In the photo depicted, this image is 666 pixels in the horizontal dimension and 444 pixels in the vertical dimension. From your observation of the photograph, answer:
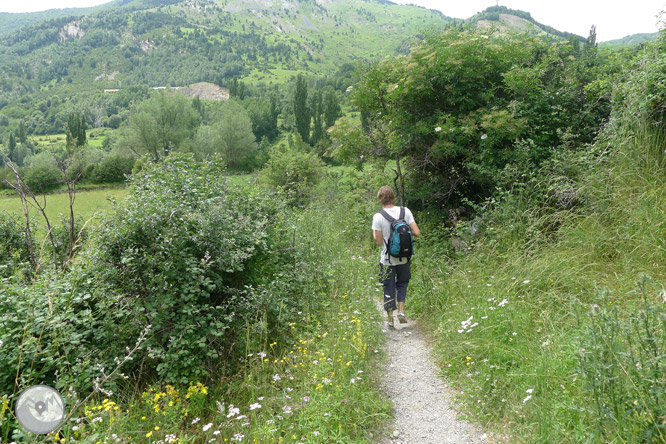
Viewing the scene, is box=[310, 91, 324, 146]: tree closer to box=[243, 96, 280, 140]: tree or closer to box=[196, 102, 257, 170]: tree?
A: box=[196, 102, 257, 170]: tree

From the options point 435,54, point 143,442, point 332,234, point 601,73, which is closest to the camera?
point 143,442

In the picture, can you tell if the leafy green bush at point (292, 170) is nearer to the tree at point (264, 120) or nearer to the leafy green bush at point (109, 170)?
the leafy green bush at point (109, 170)

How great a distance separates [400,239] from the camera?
5.36 metres

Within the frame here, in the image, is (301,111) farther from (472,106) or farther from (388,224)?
(388,224)

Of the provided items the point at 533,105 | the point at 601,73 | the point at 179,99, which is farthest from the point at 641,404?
the point at 179,99

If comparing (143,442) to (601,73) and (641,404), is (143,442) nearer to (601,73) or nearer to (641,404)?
(641,404)

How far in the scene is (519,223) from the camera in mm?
5867

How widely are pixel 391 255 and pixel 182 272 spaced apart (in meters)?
3.03

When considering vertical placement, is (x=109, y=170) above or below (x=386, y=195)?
below

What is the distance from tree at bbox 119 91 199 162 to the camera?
187ft

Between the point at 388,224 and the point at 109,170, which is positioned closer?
the point at 388,224

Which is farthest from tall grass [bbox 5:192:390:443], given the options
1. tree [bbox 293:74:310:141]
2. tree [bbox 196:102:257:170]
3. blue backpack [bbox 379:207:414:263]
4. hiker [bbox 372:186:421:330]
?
tree [bbox 196:102:257:170]

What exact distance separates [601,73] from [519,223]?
421 centimetres

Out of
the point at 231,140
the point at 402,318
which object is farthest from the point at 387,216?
the point at 231,140
